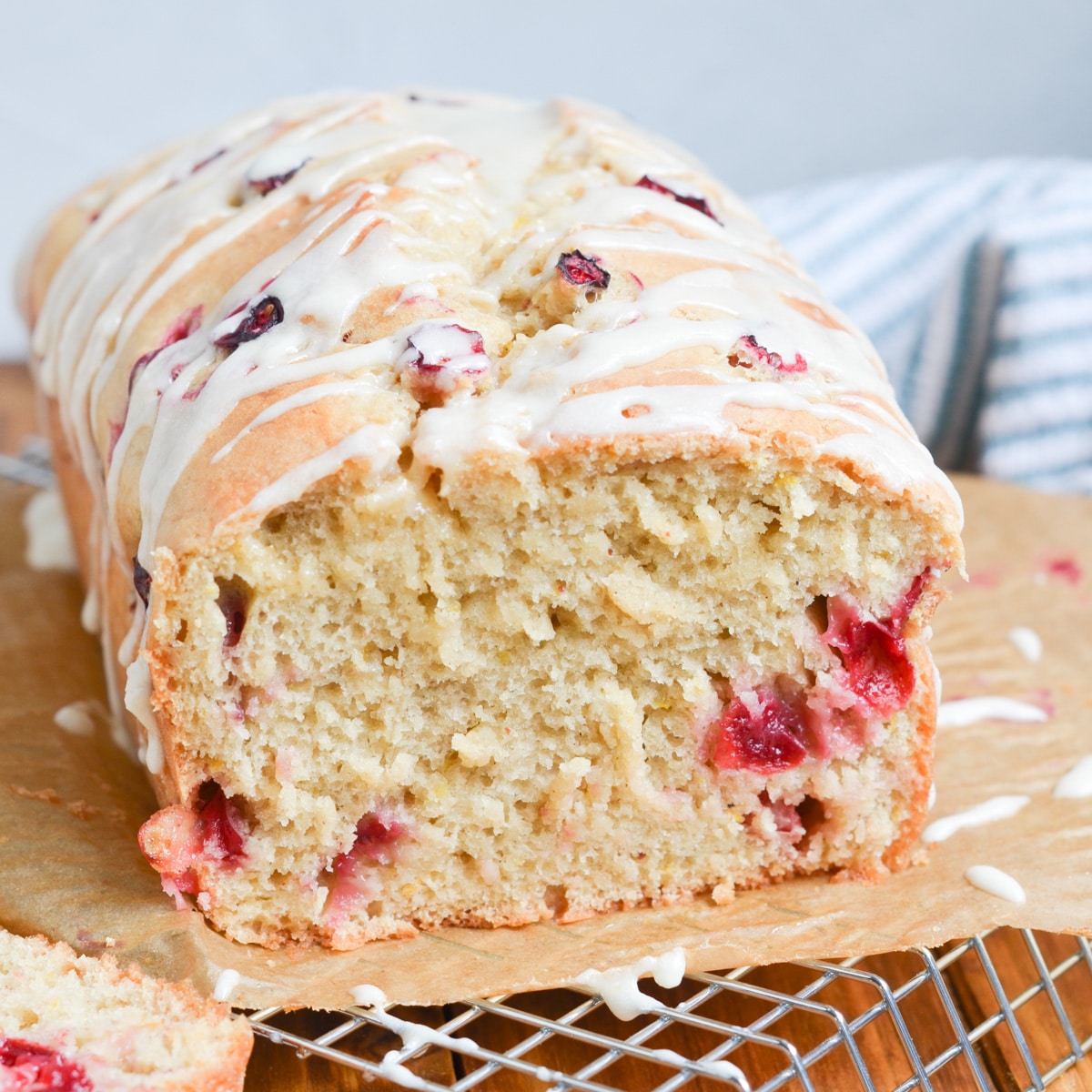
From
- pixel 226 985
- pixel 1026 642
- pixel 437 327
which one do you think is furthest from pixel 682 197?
pixel 226 985

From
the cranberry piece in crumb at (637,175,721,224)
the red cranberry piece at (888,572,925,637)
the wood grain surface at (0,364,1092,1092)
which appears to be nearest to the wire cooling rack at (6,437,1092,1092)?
the wood grain surface at (0,364,1092,1092)

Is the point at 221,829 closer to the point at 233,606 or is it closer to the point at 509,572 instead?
the point at 233,606

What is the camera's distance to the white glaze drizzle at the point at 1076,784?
2.60m

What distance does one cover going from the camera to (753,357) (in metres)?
2.17

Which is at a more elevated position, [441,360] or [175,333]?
[441,360]

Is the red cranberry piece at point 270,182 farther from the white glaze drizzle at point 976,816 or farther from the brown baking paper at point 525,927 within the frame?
the white glaze drizzle at point 976,816

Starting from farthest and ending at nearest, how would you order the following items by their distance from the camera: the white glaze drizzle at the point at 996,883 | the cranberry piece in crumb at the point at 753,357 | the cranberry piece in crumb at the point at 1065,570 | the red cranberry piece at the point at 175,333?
the cranberry piece in crumb at the point at 1065,570, the red cranberry piece at the point at 175,333, the white glaze drizzle at the point at 996,883, the cranberry piece in crumb at the point at 753,357

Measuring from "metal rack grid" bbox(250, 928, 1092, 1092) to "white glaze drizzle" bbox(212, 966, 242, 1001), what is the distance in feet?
0.21

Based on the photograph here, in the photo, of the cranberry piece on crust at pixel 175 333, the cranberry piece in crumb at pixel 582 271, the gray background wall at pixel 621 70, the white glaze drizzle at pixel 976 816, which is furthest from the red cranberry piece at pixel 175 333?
the gray background wall at pixel 621 70

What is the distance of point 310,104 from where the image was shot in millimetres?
3197

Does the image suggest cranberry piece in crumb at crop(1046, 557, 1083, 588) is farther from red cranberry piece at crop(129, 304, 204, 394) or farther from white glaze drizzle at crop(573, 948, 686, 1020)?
red cranberry piece at crop(129, 304, 204, 394)

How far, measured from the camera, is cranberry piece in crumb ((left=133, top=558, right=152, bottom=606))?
2166mm

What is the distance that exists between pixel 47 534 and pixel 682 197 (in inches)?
76.8

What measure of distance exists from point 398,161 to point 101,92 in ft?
9.67
